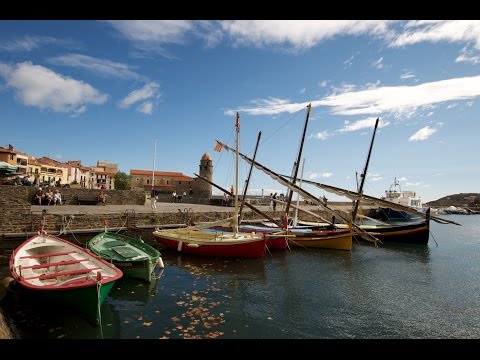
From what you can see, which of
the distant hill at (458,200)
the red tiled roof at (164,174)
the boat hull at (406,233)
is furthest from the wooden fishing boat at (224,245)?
the distant hill at (458,200)

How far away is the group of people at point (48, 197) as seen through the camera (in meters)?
29.2

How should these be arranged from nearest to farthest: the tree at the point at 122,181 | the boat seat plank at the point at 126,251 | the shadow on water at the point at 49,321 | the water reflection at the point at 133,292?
the shadow on water at the point at 49,321 → the water reflection at the point at 133,292 → the boat seat plank at the point at 126,251 → the tree at the point at 122,181

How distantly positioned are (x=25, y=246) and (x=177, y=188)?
284 ft

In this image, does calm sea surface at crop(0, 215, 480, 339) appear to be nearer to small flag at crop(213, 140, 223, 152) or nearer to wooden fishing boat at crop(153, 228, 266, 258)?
wooden fishing boat at crop(153, 228, 266, 258)

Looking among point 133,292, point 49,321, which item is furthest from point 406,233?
point 49,321

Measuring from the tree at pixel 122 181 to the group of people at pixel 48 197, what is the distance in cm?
7165

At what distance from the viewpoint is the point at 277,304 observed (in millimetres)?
12633

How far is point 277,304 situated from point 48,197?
25.9m

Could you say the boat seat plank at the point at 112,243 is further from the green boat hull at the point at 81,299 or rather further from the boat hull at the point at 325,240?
the boat hull at the point at 325,240

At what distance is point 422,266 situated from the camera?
21281 millimetres

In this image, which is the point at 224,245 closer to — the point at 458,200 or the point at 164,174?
the point at 164,174

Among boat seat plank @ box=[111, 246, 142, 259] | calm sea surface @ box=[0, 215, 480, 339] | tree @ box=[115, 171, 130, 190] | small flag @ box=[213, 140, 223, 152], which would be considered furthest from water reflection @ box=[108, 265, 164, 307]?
tree @ box=[115, 171, 130, 190]
